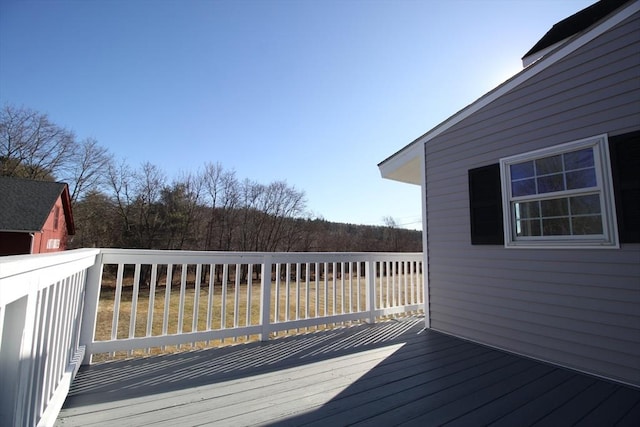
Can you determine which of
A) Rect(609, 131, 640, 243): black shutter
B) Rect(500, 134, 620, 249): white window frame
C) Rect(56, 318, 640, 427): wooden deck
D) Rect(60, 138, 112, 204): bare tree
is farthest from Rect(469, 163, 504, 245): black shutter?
Rect(60, 138, 112, 204): bare tree

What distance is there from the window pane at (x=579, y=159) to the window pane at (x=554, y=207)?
0.33 meters

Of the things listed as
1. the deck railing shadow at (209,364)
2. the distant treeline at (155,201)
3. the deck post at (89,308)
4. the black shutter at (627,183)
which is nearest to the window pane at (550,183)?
the black shutter at (627,183)

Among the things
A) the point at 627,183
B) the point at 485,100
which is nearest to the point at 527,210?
the point at 627,183

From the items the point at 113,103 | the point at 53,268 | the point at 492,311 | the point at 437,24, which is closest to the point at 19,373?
the point at 53,268

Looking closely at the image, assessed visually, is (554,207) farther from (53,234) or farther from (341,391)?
(53,234)

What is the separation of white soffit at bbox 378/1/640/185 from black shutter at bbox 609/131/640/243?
3.40 ft

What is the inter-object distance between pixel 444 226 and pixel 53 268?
3795mm

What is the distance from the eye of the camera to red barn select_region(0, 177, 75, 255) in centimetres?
1036

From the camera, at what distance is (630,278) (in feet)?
7.59

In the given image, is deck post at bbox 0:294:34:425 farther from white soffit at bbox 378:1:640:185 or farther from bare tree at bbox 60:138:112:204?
bare tree at bbox 60:138:112:204

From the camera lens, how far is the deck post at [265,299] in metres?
3.27

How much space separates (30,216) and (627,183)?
15750mm

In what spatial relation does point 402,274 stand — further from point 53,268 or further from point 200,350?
point 53,268

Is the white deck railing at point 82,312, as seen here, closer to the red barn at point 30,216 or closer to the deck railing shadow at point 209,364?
the deck railing shadow at point 209,364
